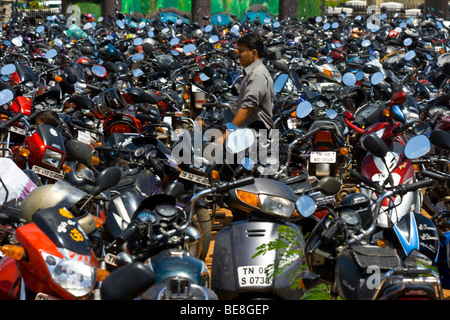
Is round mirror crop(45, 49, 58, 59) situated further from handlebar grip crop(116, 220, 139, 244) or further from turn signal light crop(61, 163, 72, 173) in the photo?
handlebar grip crop(116, 220, 139, 244)

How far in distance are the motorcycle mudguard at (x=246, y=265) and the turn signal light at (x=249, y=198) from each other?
12cm

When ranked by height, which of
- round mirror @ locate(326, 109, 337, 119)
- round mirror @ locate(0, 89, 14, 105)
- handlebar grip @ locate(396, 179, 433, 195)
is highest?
handlebar grip @ locate(396, 179, 433, 195)

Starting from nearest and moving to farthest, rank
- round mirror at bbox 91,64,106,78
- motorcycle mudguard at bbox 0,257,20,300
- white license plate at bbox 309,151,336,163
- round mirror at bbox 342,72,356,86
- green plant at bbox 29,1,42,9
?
motorcycle mudguard at bbox 0,257,20,300
white license plate at bbox 309,151,336,163
round mirror at bbox 342,72,356,86
round mirror at bbox 91,64,106,78
green plant at bbox 29,1,42,9

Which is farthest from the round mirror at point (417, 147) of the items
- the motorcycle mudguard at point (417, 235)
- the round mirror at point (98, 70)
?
the round mirror at point (98, 70)

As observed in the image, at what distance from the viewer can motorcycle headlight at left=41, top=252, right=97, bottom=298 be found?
3.06 meters

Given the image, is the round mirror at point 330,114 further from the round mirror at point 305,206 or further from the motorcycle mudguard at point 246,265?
the round mirror at point 305,206

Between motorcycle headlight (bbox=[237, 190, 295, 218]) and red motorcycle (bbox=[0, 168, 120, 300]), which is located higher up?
red motorcycle (bbox=[0, 168, 120, 300])

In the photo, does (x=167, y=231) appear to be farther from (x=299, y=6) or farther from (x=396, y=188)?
(x=299, y=6)

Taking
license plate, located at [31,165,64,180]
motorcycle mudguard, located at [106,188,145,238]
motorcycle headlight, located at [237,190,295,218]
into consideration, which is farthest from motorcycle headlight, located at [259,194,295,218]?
license plate, located at [31,165,64,180]

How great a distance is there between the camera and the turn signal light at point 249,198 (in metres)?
4.22

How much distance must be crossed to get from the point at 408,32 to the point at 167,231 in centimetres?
1791

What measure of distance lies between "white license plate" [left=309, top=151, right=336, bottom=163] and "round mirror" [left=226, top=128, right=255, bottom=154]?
2724 millimetres

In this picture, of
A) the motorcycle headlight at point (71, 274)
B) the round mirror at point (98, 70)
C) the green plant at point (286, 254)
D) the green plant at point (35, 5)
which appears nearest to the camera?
the motorcycle headlight at point (71, 274)

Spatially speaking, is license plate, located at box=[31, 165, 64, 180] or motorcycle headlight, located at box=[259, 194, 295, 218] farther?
license plate, located at box=[31, 165, 64, 180]
